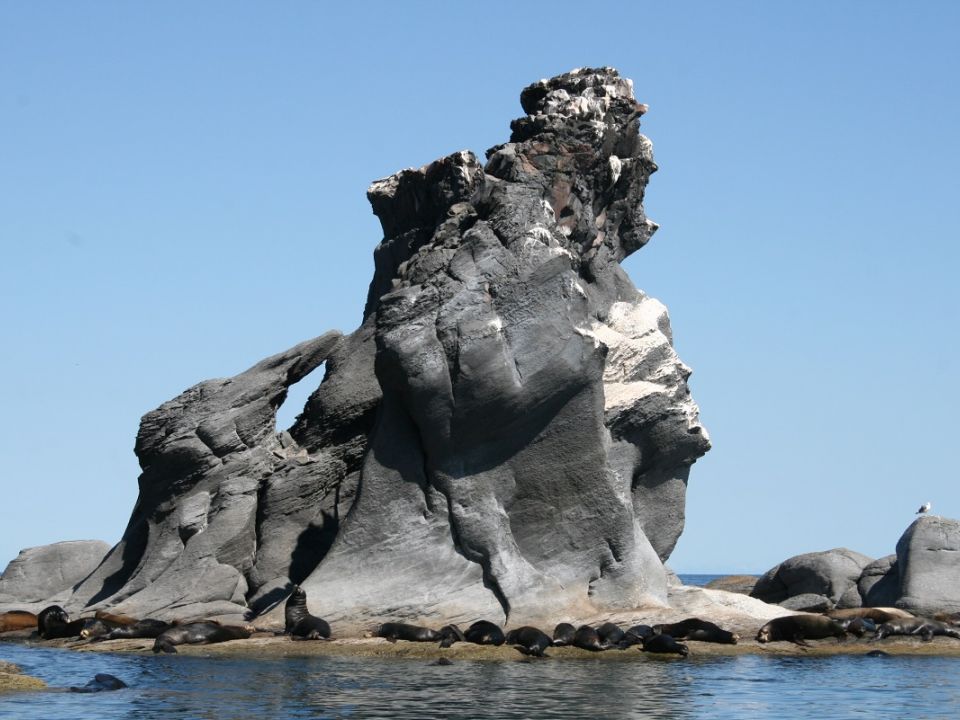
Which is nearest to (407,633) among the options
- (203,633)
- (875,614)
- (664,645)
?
Result: (203,633)

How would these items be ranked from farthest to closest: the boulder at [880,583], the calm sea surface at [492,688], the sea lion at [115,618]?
the boulder at [880,583] < the sea lion at [115,618] < the calm sea surface at [492,688]

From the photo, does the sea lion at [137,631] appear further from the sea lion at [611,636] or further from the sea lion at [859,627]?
the sea lion at [859,627]

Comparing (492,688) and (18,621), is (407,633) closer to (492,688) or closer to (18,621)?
(492,688)

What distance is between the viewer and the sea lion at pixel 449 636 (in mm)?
31750

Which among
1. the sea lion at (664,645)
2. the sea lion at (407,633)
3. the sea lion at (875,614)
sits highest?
the sea lion at (875,614)

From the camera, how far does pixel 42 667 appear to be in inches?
1182

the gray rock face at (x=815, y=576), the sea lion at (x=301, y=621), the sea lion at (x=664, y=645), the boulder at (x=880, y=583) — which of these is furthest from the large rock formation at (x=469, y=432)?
the gray rock face at (x=815, y=576)

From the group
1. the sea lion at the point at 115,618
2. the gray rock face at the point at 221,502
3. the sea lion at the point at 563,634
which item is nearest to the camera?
the sea lion at the point at 563,634

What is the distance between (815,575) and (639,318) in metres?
14.2

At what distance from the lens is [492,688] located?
2625 centimetres

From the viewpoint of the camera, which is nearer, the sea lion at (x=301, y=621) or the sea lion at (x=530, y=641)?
the sea lion at (x=530, y=641)

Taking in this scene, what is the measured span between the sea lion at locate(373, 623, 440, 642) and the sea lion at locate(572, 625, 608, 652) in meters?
2.96

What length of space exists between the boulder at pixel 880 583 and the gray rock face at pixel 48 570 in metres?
23.5

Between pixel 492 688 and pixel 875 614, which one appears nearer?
pixel 492 688
